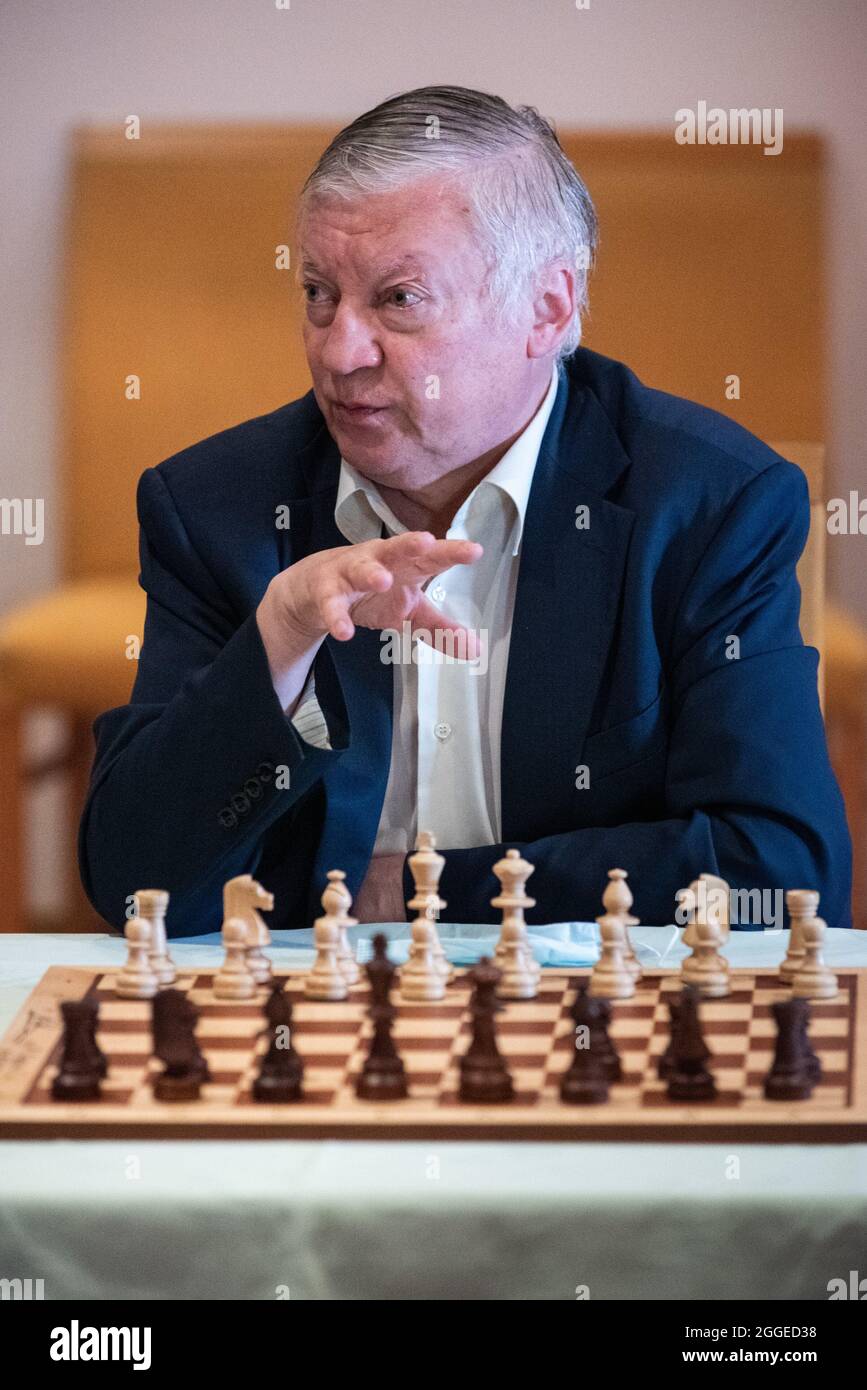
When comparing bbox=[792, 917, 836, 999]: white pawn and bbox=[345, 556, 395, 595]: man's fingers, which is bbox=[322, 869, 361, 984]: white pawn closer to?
bbox=[345, 556, 395, 595]: man's fingers

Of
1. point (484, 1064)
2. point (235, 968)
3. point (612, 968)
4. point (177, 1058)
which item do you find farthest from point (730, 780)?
point (177, 1058)

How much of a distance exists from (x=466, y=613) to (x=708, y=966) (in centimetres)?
76

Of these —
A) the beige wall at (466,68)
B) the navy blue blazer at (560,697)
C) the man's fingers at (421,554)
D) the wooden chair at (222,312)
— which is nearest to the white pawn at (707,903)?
the navy blue blazer at (560,697)

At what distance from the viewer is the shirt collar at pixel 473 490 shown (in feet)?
7.77

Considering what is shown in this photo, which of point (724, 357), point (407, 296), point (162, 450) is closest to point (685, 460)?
point (407, 296)

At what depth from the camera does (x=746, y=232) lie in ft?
14.2

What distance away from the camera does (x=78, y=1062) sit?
1.49 metres

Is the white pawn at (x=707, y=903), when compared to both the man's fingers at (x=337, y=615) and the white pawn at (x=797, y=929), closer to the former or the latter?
the white pawn at (x=797, y=929)

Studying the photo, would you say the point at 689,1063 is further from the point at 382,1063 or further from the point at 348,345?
the point at 348,345

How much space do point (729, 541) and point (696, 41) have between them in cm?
225

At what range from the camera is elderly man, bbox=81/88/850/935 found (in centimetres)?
214

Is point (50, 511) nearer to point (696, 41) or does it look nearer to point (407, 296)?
point (696, 41)

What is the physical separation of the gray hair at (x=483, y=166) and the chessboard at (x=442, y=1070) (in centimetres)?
91

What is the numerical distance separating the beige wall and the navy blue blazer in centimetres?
192
